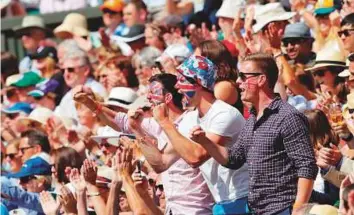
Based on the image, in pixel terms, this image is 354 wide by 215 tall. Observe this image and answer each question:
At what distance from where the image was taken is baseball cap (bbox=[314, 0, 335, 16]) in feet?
45.5

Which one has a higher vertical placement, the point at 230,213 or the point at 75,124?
the point at 230,213

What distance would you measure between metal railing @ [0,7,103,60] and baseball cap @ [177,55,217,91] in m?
8.29

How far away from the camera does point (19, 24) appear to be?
19.6 m

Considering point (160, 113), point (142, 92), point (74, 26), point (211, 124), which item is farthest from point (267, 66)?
point (74, 26)

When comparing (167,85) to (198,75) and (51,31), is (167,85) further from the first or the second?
(51,31)

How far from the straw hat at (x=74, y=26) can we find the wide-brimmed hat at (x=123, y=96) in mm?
3874

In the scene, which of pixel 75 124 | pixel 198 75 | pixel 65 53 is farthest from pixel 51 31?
pixel 198 75

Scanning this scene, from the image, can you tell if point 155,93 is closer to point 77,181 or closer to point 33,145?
point 77,181

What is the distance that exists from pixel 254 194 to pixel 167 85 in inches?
53.2

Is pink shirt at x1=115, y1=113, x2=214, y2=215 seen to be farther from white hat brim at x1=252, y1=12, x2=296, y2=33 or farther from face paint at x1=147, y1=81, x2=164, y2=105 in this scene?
white hat brim at x1=252, y1=12, x2=296, y2=33

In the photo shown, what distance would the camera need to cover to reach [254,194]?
33.2ft

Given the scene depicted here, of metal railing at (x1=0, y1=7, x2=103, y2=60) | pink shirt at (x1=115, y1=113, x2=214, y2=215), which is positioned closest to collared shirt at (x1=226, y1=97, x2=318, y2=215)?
pink shirt at (x1=115, y1=113, x2=214, y2=215)

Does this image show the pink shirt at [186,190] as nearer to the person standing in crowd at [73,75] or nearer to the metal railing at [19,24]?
the person standing in crowd at [73,75]

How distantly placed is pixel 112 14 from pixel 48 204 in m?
6.20
